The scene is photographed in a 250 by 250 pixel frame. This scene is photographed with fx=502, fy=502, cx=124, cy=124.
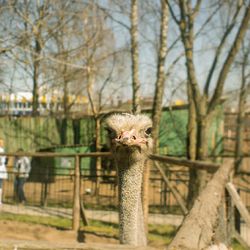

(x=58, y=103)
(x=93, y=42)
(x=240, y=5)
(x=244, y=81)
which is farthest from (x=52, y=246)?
(x=58, y=103)

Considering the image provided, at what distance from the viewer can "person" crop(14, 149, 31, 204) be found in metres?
8.52

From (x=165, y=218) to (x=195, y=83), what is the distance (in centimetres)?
203

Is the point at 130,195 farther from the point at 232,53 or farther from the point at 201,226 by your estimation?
the point at 232,53

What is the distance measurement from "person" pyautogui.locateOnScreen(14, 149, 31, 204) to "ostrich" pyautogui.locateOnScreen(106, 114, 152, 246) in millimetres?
6163

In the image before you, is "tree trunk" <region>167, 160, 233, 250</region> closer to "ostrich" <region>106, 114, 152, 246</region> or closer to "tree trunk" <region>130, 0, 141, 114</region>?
"ostrich" <region>106, 114, 152, 246</region>

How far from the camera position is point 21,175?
8.79 metres

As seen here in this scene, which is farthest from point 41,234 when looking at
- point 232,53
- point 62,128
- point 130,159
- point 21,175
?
point 62,128

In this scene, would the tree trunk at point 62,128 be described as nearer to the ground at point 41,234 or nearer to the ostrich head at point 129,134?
the ground at point 41,234

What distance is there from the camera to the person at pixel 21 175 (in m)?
8.52

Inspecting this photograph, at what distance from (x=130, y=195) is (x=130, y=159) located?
0.20m

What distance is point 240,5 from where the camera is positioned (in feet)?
23.6

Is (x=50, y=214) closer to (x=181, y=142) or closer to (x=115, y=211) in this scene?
(x=115, y=211)

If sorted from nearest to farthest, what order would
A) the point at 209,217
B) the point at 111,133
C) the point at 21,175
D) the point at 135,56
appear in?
the point at 209,217 < the point at 111,133 < the point at 135,56 < the point at 21,175

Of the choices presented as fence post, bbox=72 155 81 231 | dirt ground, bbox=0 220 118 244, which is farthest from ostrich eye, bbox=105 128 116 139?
fence post, bbox=72 155 81 231
